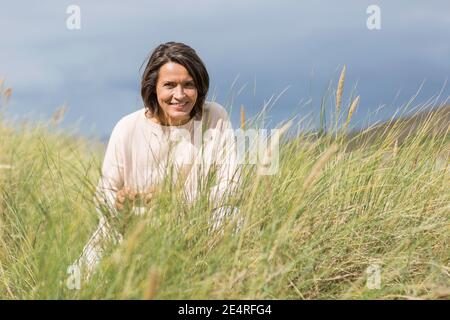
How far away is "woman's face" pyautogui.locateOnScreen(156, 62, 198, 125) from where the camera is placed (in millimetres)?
3299

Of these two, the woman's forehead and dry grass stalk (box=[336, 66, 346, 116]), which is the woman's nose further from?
dry grass stalk (box=[336, 66, 346, 116])

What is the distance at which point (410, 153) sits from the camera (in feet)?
11.2

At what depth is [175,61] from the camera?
334 cm

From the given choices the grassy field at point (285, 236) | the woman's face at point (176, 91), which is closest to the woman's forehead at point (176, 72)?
the woman's face at point (176, 91)

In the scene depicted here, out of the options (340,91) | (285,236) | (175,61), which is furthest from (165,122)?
(285,236)

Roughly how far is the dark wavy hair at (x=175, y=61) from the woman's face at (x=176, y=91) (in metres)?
0.03

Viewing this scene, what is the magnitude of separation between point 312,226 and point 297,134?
2.60ft

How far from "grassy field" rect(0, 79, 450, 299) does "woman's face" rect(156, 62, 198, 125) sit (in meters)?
0.50

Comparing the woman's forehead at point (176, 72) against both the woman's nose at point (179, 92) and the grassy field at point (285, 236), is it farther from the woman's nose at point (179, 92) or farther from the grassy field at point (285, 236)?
the grassy field at point (285, 236)

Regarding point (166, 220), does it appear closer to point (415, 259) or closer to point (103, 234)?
point (103, 234)

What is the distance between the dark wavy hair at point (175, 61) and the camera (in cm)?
333
